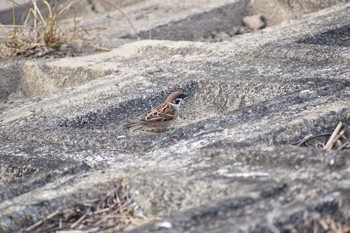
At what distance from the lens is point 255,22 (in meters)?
7.22

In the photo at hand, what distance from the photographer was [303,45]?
17.3 feet

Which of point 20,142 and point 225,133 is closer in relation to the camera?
point 225,133

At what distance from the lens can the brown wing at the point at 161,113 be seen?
4500 millimetres

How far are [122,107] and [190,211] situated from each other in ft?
6.35

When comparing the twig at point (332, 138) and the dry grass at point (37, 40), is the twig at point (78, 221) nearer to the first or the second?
the twig at point (332, 138)

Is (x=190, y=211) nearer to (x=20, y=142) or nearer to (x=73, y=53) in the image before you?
(x=20, y=142)

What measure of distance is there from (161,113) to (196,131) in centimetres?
66

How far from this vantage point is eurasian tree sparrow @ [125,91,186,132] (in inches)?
177

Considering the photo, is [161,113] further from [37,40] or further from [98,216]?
[37,40]

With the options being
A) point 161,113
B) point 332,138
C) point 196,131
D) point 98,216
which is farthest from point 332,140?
point 161,113

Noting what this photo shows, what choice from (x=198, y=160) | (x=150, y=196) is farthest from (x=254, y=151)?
(x=150, y=196)

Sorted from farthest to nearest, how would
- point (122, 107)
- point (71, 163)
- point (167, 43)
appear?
1. point (167, 43)
2. point (122, 107)
3. point (71, 163)

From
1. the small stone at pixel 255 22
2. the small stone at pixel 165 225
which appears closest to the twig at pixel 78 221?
the small stone at pixel 165 225

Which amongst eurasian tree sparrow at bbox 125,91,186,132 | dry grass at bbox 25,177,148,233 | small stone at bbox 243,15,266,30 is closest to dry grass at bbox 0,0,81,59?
small stone at bbox 243,15,266,30
